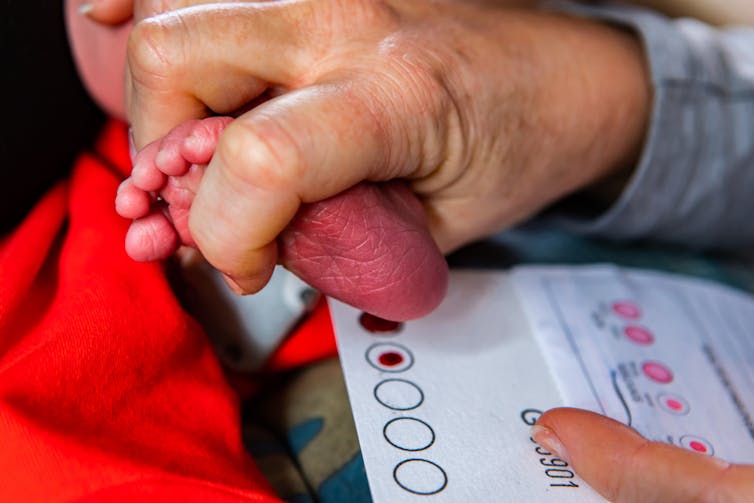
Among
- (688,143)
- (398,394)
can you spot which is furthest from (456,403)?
(688,143)

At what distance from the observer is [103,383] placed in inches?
19.1

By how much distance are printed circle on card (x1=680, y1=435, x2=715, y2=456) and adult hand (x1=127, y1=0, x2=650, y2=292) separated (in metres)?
0.24

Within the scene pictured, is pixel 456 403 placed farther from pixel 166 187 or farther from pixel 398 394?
pixel 166 187

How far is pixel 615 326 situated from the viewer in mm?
695

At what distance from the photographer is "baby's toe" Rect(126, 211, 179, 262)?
19.3 inches

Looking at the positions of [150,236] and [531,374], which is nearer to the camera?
[150,236]

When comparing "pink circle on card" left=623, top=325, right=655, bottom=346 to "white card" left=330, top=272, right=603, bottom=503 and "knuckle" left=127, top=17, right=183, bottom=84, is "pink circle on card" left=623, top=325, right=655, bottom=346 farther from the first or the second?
"knuckle" left=127, top=17, right=183, bottom=84

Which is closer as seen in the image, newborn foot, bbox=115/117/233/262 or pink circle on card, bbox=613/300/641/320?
newborn foot, bbox=115/117/233/262

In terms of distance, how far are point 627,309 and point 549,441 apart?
25cm

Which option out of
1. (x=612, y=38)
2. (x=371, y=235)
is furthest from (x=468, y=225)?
(x=612, y=38)

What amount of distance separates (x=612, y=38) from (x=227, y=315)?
491 mm

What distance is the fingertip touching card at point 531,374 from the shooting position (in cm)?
49

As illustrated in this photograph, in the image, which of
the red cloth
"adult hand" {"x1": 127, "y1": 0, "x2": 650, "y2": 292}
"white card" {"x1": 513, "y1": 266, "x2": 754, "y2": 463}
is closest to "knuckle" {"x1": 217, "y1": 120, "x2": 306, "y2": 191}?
"adult hand" {"x1": 127, "y1": 0, "x2": 650, "y2": 292}

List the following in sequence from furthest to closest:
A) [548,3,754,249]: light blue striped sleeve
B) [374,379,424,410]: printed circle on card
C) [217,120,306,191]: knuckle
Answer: [548,3,754,249]: light blue striped sleeve, [374,379,424,410]: printed circle on card, [217,120,306,191]: knuckle
